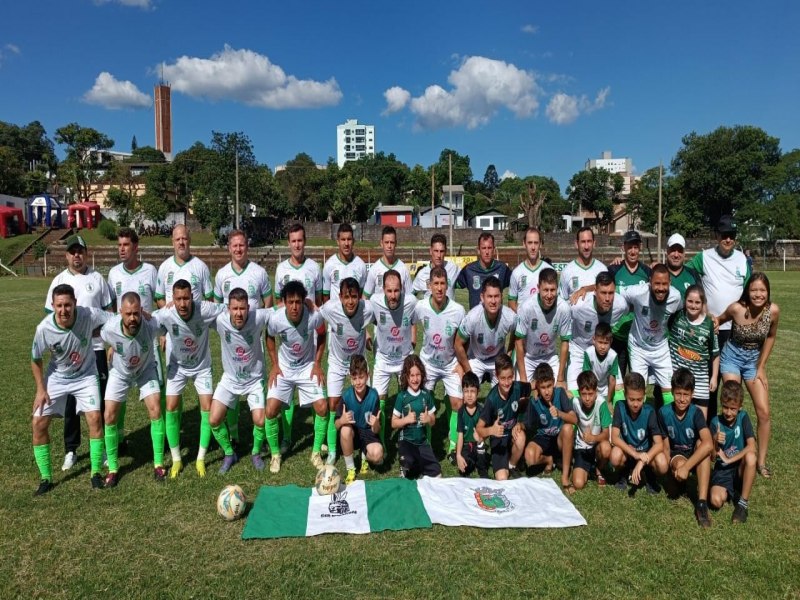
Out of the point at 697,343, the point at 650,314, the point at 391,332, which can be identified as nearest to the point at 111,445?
the point at 391,332

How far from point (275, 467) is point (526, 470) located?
249 cm

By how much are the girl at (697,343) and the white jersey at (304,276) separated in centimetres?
409

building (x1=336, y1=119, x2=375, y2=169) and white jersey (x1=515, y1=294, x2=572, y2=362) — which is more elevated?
building (x1=336, y1=119, x2=375, y2=169)

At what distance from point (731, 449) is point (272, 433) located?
4195mm

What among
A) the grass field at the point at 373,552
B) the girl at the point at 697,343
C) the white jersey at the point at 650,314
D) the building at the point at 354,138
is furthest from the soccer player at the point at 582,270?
the building at the point at 354,138

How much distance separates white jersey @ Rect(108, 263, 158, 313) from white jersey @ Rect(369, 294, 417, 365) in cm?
253

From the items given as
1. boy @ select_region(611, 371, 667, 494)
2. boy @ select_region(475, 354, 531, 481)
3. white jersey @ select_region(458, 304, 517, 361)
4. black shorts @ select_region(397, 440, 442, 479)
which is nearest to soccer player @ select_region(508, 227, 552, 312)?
white jersey @ select_region(458, 304, 517, 361)

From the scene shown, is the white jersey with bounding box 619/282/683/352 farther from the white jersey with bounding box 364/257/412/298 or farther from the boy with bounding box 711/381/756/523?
the white jersey with bounding box 364/257/412/298

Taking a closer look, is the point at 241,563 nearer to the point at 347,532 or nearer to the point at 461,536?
the point at 347,532

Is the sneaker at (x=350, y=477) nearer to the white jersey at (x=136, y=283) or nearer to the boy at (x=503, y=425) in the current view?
the boy at (x=503, y=425)

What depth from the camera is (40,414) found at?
5090mm

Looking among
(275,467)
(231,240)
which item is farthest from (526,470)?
(231,240)

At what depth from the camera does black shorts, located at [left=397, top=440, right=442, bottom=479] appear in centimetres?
538

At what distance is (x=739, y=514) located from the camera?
14.7 ft
